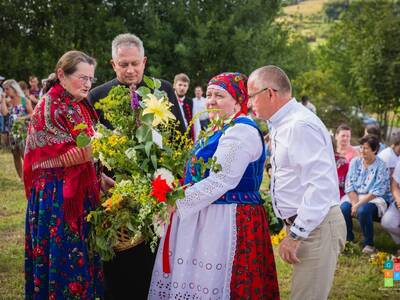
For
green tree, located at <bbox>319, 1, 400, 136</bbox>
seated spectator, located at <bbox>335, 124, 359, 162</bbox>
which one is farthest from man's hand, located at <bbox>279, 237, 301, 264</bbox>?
green tree, located at <bbox>319, 1, 400, 136</bbox>

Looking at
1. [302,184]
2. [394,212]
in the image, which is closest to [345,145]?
[394,212]

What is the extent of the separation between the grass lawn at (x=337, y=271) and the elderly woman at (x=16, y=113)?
2.33 metres

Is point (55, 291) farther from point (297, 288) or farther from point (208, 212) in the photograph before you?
point (297, 288)

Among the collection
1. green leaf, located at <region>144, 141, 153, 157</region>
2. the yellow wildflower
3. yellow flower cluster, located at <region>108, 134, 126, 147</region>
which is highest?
the yellow wildflower

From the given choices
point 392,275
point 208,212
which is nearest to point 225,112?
point 208,212

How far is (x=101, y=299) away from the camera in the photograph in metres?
4.05

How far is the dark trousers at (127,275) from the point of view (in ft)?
13.8

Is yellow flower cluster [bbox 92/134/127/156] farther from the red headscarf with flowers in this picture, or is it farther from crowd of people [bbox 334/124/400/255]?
crowd of people [bbox 334/124/400/255]

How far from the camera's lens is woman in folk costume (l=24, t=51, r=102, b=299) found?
3.74 metres

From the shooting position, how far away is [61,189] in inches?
149

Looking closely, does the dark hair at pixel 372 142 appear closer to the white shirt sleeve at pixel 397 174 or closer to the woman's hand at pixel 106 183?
the white shirt sleeve at pixel 397 174

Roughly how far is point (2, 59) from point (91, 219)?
51.6ft

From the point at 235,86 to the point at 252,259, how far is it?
118 cm

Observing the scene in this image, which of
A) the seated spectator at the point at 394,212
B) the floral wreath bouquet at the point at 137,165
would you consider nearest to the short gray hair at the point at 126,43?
the floral wreath bouquet at the point at 137,165
